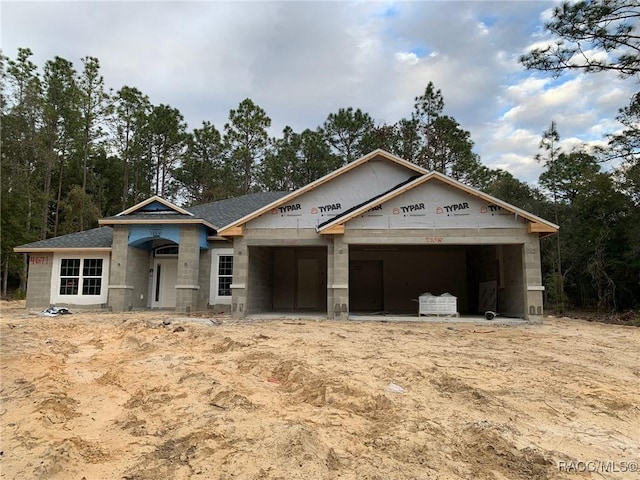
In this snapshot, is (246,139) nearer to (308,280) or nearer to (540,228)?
(308,280)

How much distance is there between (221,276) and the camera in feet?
59.7

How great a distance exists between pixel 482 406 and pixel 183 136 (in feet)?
114

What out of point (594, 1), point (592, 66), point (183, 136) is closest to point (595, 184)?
point (592, 66)

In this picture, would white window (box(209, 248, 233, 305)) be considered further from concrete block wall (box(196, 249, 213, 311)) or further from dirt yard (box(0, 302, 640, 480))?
dirt yard (box(0, 302, 640, 480))

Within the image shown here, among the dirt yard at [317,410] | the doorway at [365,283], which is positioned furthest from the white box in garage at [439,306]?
the doorway at [365,283]

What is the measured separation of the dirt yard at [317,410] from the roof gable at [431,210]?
5.68 meters

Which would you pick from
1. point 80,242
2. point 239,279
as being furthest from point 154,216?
point 239,279

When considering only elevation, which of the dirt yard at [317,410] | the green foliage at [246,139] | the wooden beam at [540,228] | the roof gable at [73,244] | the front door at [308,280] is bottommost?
the dirt yard at [317,410]

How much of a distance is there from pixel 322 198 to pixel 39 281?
41.5 feet

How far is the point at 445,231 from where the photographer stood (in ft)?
47.1

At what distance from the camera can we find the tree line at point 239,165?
23.9 m

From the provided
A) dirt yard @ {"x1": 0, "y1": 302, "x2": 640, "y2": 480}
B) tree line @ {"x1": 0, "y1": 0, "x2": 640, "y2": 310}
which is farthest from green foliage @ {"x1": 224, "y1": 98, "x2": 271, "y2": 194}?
dirt yard @ {"x1": 0, "y1": 302, "x2": 640, "y2": 480}

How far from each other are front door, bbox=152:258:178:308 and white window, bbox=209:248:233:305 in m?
2.44

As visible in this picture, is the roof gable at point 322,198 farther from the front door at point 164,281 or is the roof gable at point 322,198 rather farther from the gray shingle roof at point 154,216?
the front door at point 164,281
